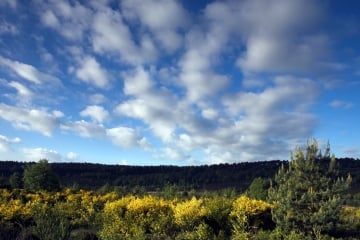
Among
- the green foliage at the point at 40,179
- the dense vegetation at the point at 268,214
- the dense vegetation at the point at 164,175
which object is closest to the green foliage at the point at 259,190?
the dense vegetation at the point at 268,214

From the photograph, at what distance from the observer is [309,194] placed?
80.8 feet

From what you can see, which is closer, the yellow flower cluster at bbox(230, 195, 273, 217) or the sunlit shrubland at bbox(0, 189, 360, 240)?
the sunlit shrubland at bbox(0, 189, 360, 240)

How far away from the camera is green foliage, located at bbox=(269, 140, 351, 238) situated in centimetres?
2428

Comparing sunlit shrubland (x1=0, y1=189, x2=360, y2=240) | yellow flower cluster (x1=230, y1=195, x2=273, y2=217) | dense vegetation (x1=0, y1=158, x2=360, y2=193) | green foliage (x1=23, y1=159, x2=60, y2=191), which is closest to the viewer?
sunlit shrubland (x1=0, y1=189, x2=360, y2=240)

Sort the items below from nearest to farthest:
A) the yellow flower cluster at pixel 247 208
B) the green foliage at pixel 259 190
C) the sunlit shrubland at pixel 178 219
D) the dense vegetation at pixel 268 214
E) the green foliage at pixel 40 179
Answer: the dense vegetation at pixel 268 214
the sunlit shrubland at pixel 178 219
the yellow flower cluster at pixel 247 208
the green foliage at pixel 259 190
the green foliage at pixel 40 179

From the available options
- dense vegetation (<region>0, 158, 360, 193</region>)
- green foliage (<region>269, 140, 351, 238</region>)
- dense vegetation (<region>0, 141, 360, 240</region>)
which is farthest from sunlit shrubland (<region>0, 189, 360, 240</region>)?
dense vegetation (<region>0, 158, 360, 193</region>)

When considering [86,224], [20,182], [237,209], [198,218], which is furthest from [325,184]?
[20,182]

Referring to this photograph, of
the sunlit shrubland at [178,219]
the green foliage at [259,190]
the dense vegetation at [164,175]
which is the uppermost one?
the dense vegetation at [164,175]

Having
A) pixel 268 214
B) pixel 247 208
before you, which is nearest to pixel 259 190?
pixel 268 214

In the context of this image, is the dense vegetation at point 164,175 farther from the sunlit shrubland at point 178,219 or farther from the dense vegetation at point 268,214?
the dense vegetation at point 268,214

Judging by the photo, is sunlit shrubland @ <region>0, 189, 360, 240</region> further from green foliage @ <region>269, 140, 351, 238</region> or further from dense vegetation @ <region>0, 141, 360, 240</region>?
green foliage @ <region>269, 140, 351, 238</region>

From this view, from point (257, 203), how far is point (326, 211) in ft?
A: 25.3

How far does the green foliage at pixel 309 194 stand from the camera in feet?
79.7

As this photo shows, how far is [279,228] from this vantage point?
25.2 meters
